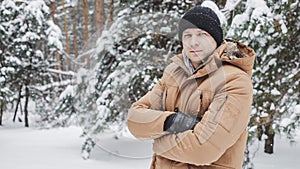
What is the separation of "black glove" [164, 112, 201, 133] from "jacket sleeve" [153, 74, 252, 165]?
0.09 feet

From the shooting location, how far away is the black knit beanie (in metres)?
1.26

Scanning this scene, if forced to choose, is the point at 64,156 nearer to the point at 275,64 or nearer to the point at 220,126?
the point at 275,64

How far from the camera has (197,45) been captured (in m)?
1.24

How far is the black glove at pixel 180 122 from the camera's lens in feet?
3.84

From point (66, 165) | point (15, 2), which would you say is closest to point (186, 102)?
point (66, 165)

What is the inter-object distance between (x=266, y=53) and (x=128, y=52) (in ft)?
5.67

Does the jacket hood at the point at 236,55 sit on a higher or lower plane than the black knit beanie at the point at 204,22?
lower

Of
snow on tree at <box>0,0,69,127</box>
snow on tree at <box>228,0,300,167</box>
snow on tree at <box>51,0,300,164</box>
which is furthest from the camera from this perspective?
snow on tree at <box>0,0,69,127</box>

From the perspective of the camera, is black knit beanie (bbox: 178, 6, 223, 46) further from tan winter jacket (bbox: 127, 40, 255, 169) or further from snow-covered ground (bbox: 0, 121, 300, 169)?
snow-covered ground (bbox: 0, 121, 300, 169)

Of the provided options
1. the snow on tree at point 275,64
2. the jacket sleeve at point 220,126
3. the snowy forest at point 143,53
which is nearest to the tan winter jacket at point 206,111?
the jacket sleeve at point 220,126

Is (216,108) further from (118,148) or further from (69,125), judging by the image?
(69,125)

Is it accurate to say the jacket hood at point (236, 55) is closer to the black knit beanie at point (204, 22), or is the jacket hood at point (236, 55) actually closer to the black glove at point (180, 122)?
the black knit beanie at point (204, 22)

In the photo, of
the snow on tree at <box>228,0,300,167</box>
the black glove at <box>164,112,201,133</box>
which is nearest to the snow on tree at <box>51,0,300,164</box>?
the snow on tree at <box>228,0,300,167</box>

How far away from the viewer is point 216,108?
111 cm
